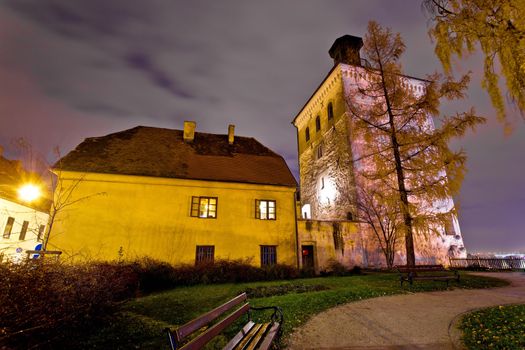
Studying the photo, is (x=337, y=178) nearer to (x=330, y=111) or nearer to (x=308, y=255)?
(x=330, y=111)

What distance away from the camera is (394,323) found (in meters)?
5.84

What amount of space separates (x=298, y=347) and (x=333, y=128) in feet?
77.5

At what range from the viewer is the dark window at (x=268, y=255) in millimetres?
17141

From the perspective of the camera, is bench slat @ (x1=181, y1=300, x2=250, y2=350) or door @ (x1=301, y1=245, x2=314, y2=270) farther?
door @ (x1=301, y1=245, x2=314, y2=270)

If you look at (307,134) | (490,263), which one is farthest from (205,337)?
(307,134)

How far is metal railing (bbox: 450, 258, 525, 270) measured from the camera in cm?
1881

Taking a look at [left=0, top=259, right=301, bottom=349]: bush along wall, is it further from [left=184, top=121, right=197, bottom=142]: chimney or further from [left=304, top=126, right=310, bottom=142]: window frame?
[left=304, top=126, right=310, bottom=142]: window frame

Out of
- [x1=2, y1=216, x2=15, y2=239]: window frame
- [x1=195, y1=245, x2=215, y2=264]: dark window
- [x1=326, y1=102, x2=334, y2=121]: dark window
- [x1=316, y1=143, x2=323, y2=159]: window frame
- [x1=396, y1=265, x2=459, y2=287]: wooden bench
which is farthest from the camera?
[x1=316, y1=143, x2=323, y2=159]: window frame

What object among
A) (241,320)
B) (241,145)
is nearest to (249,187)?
(241,145)

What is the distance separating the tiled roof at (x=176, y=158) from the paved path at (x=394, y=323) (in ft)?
38.9

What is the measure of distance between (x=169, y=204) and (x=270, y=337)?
44.5 feet

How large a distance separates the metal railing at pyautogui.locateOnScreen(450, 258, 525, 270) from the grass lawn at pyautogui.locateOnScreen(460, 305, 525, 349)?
16.8 m

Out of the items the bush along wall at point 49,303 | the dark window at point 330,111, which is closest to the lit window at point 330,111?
the dark window at point 330,111

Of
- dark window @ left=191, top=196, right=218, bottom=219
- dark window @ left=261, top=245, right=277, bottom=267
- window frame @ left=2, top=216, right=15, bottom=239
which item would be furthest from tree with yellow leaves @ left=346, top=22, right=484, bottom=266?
window frame @ left=2, top=216, right=15, bottom=239
